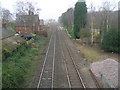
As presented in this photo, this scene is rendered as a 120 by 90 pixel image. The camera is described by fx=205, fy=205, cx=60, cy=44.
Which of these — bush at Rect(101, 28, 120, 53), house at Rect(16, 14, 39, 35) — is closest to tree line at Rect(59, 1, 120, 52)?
bush at Rect(101, 28, 120, 53)

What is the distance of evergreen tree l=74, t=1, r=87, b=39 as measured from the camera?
149ft

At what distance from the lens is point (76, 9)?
46406mm

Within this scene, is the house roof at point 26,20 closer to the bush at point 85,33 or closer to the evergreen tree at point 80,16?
the evergreen tree at point 80,16

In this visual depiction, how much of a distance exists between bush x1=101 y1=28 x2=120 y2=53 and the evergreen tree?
15.8m

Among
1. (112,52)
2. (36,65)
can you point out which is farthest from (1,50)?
(112,52)

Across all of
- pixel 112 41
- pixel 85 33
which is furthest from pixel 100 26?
pixel 112 41

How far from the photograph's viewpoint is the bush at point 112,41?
29.0 meters

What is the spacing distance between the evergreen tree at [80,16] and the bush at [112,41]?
1581 cm

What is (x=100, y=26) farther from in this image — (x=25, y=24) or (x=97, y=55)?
(x=25, y=24)

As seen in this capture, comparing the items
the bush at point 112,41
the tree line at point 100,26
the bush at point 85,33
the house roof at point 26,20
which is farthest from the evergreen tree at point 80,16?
the house roof at point 26,20

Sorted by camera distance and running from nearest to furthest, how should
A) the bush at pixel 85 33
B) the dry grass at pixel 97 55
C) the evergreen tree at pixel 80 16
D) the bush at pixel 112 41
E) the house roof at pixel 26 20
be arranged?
the dry grass at pixel 97 55 → the bush at pixel 112 41 → the bush at pixel 85 33 → the evergreen tree at pixel 80 16 → the house roof at pixel 26 20

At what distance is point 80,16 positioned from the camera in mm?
46000

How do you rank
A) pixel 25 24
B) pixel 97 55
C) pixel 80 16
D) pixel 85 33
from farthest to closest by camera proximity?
pixel 25 24, pixel 80 16, pixel 85 33, pixel 97 55

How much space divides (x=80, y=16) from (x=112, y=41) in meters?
18.0
